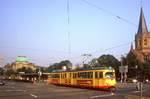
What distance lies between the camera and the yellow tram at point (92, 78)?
3922 cm

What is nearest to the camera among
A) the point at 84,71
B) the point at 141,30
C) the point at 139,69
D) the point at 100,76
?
the point at 100,76

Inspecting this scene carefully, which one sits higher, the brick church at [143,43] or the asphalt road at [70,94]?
the brick church at [143,43]

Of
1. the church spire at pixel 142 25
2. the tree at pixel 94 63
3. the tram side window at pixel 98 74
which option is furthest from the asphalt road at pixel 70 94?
the church spire at pixel 142 25

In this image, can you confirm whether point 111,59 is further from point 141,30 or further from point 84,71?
point 84,71

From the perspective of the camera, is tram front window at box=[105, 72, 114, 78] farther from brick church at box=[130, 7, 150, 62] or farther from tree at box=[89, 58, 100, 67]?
brick church at box=[130, 7, 150, 62]

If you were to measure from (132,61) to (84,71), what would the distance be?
73.2 m

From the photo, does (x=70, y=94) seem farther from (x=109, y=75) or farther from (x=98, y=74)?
(x=109, y=75)

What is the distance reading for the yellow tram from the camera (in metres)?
39.2

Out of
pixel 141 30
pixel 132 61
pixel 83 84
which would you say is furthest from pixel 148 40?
pixel 83 84

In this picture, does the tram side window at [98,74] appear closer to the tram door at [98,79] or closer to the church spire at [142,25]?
the tram door at [98,79]

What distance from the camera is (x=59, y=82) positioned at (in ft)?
182

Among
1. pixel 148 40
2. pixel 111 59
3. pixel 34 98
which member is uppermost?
pixel 148 40

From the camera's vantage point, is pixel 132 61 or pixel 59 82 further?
pixel 132 61

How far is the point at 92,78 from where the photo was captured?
134 ft
